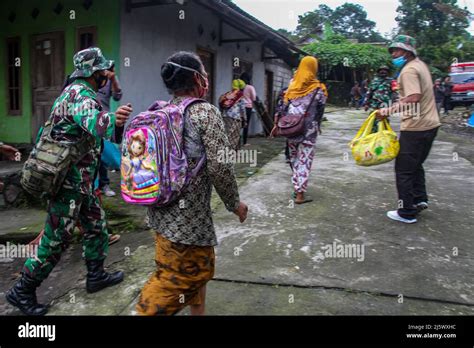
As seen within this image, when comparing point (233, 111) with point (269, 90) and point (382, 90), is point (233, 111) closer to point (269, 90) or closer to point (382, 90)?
point (382, 90)

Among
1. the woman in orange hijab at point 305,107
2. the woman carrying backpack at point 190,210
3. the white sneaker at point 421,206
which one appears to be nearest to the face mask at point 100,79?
the woman carrying backpack at point 190,210

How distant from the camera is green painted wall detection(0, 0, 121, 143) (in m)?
6.64

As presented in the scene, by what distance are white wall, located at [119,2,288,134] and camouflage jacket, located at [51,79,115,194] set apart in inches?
165

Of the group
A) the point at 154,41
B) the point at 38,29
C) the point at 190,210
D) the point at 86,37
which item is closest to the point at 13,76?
the point at 38,29

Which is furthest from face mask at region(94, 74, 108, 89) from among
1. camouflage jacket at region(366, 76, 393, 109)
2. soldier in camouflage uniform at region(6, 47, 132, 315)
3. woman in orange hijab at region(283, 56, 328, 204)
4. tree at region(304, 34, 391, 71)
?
tree at region(304, 34, 391, 71)

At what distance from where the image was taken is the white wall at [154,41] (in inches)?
270

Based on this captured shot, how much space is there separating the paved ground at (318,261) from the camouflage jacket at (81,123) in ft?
2.79

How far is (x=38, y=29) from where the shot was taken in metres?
7.45

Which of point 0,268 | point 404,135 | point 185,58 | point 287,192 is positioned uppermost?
point 185,58

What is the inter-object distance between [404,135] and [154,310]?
3.12 metres

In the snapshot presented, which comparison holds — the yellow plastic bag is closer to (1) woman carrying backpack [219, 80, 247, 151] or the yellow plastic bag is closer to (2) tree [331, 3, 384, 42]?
(1) woman carrying backpack [219, 80, 247, 151]

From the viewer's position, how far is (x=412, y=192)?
13.4ft
